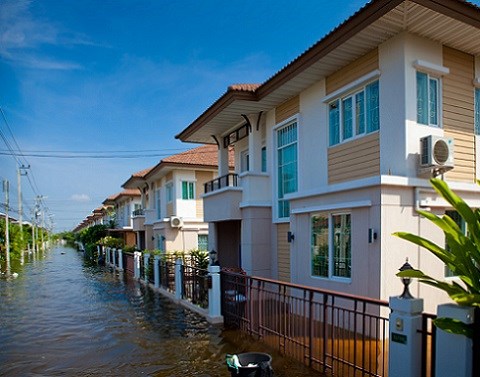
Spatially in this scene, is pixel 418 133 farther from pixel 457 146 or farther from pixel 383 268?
pixel 383 268

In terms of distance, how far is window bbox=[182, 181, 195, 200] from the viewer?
1847 centimetres

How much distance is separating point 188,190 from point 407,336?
1565 cm

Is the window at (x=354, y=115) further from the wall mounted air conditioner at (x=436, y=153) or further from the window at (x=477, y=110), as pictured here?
the window at (x=477, y=110)

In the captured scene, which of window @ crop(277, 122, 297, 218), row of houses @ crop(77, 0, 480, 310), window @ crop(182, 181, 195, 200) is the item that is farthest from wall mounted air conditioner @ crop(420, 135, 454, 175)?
window @ crop(182, 181, 195, 200)

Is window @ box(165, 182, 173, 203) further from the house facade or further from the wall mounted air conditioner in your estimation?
the wall mounted air conditioner

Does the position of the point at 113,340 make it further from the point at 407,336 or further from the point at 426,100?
the point at 426,100

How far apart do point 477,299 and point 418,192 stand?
3.88 meters

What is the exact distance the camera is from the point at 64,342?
7195 millimetres

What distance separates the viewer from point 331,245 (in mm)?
7562

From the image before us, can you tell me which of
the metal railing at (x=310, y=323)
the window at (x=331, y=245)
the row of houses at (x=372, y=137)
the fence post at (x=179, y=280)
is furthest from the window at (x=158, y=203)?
the window at (x=331, y=245)

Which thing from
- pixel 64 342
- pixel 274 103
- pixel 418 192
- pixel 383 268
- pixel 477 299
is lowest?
pixel 64 342

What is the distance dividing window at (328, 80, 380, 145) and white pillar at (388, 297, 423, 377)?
4.25 m

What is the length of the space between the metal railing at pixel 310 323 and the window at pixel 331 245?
0.59 meters

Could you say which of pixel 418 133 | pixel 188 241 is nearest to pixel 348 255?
pixel 418 133
